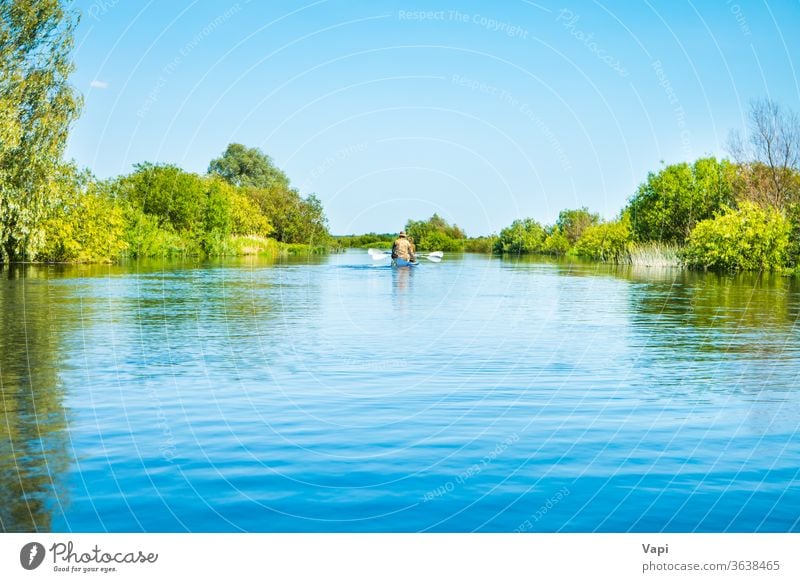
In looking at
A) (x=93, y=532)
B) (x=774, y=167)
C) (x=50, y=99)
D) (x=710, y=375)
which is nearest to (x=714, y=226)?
(x=774, y=167)

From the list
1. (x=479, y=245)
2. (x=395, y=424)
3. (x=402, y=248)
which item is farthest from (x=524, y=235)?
(x=395, y=424)

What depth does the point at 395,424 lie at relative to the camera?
13.4 metres

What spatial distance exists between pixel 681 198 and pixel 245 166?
327 ft

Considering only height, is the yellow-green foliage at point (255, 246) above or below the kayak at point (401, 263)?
above

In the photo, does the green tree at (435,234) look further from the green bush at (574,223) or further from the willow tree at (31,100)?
the willow tree at (31,100)

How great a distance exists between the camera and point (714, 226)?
72938 millimetres

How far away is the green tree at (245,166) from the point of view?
577ft

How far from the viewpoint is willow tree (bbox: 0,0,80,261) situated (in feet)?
147

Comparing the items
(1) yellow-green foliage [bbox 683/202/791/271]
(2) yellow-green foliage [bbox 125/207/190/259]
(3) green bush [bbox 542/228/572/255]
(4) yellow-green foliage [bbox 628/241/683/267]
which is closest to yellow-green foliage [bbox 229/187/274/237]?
(2) yellow-green foliage [bbox 125/207/190/259]

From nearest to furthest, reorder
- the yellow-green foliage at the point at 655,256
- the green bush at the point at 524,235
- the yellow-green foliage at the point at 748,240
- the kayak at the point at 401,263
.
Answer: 1. the kayak at the point at 401,263
2. the yellow-green foliage at the point at 748,240
3. the yellow-green foliage at the point at 655,256
4. the green bush at the point at 524,235

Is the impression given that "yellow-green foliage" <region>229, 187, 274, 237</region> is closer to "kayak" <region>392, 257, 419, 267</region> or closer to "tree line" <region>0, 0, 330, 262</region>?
"tree line" <region>0, 0, 330, 262</region>

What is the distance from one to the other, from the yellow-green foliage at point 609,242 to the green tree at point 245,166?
6716cm

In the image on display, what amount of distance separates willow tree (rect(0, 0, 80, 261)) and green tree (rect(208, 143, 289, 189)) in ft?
420
